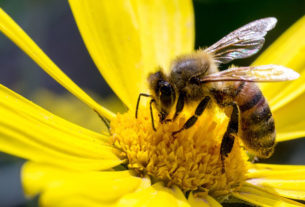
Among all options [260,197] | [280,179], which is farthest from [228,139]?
[280,179]

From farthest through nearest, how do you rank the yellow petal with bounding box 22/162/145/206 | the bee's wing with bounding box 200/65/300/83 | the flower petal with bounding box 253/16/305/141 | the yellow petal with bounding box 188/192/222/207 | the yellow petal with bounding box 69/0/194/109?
1. the flower petal with bounding box 253/16/305/141
2. the yellow petal with bounding box 69/0/194/109
3. the yellow petal with bounding box 188/192/222/207
4. the bee's wing with bounding box 200/65/300/83
5. the yellow petal with bounding box 22/162/145/206

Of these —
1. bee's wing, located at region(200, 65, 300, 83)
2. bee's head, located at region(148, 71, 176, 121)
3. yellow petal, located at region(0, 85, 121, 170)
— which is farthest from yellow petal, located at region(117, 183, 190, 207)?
bee's wing, located at region(200, 65, 300, 83)

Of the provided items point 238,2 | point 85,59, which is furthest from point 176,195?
point 85,59

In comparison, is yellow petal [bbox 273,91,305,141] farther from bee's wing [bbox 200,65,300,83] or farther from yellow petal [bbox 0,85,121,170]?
yellow petal [bbox 0,85,121,170]

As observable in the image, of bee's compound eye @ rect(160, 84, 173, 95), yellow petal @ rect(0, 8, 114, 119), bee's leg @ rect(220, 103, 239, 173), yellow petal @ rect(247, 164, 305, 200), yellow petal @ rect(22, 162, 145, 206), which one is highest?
Result: yellow petal @ rect(0, 8, 114, 119)

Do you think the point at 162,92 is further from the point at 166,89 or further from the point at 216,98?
the point at 216,98

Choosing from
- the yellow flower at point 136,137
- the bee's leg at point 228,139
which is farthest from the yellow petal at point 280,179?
the bee's leg at point 228,139

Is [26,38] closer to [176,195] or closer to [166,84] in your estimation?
[166,84]
